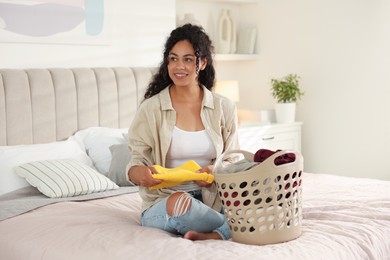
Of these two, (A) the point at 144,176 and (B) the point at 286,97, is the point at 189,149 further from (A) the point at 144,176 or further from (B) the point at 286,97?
(B) the point at 286,97

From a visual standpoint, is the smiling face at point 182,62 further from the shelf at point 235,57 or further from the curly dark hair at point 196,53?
the shelf at point 235,57

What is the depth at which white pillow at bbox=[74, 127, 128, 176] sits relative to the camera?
349 cm

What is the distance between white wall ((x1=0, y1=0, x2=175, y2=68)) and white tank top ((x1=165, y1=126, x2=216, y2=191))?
4.91ft

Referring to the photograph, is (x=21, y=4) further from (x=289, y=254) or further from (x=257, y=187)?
(x=289, y=254)

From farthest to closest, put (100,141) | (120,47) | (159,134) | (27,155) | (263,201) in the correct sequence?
(120,47)
(100,141)
(27,155)
(159,134)
(263,201)

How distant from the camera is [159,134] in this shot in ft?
8.18

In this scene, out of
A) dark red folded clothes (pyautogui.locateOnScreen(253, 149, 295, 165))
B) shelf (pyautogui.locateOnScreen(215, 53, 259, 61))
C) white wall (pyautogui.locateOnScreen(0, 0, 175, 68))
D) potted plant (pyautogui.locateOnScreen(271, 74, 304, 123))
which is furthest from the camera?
Result: shelf (pyautogui.locateOnScreen(215, 53, 259, 61))

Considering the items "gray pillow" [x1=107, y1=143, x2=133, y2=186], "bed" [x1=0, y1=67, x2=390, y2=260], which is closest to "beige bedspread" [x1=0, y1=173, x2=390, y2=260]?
"bed" [x1=0, y1=67, x2=390, y2=260]

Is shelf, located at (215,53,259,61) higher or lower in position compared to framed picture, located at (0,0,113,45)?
lower

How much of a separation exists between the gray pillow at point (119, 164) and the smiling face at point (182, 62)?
0.98 meters

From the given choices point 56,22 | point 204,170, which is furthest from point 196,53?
point 56,22

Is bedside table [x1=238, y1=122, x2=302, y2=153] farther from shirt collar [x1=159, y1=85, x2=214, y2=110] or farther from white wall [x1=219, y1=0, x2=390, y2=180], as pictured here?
shirt collar [x1=159, y1=85, x2=214, y2=110]

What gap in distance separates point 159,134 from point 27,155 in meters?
1.03

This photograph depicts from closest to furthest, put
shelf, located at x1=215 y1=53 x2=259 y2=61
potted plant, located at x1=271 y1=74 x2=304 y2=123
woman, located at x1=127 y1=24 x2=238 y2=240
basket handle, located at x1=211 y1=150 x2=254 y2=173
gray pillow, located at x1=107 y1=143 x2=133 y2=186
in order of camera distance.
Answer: basket handle, located at x1=211 y1=150 x2=254 y2=173 → woman, located at x1=127 y1=24 x2=238 y2=240 → gray pillow, located at x1=107 y1=143 x2=133 y2=186 → potted plant, located at x1=271 y1=74 x2=304 y2=123 → shelf, located at x1=215 y1=53 x2=259 y2=61
